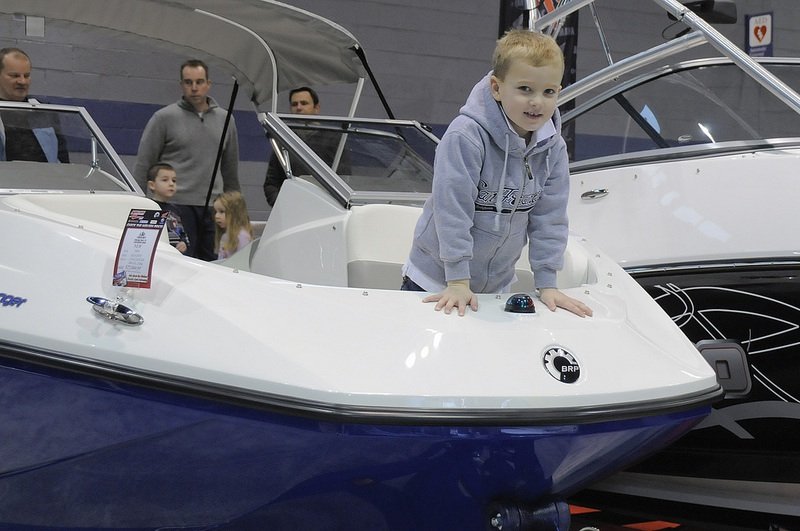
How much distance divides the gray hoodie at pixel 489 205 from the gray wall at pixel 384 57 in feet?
15.2

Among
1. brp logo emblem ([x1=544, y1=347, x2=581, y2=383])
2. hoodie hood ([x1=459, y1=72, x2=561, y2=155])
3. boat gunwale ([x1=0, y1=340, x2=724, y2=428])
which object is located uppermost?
hoodie hood ([x1=459, y1=72, x2=561, y2=155])

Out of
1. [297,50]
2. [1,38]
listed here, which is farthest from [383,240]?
[1,38]

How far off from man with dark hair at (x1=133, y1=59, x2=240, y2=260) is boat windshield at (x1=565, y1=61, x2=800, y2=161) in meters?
1.57

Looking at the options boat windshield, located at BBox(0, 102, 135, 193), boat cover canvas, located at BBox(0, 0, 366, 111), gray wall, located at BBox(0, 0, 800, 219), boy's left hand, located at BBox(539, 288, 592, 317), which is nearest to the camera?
boy's left hand, located at BBox(539, 288, 592, 317)

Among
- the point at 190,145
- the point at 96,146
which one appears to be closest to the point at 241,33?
the point at 190,145

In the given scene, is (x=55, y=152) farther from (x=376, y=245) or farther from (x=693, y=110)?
(x=693, y=110)

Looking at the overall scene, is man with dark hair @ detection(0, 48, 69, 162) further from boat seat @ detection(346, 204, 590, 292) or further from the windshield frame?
boat seat @ detection(346, 204, 590, 292)

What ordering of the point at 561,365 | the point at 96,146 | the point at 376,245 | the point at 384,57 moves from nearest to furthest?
the point at 561,365, the point at 376,245, the point at 96,146, the point at 384,57

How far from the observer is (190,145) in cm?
414

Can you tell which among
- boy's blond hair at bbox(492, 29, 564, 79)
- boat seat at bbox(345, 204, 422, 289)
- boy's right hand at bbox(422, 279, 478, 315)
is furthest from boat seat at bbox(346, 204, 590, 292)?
boy's blond hair at bbox(492, 29, 564, 79)

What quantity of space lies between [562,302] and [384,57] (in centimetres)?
539

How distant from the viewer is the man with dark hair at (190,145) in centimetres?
407

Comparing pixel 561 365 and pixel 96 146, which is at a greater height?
pixel 96 146

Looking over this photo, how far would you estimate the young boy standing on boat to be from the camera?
1905mm
